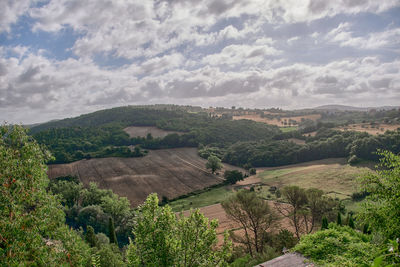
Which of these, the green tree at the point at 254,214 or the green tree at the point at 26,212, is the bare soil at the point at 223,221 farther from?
the green tree at the point at 26,212

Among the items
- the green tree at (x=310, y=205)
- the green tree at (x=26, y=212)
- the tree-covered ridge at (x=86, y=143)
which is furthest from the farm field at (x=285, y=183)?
the tree-covered ridge at (x=86, y=143)

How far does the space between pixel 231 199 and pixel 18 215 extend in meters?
32.6

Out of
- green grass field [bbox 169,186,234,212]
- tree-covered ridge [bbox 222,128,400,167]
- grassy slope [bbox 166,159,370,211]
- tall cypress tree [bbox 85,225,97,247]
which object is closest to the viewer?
tall cypress tree [bbox 85,225,97,247]

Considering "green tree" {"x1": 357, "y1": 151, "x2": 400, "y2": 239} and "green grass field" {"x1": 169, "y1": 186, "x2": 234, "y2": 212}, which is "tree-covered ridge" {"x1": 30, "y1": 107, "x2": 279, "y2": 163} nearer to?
"green grass field" {"x1": 169, "y1": 186, "x2": 234, "y2": 212}

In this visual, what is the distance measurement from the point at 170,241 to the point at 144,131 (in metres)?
149

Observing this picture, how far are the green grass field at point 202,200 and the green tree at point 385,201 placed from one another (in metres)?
52.9

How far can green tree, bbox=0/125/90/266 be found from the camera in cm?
1091

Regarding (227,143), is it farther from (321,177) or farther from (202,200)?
(202,200)

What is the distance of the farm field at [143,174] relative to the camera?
80.1 meters

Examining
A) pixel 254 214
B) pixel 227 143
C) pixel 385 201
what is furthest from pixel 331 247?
pixel 227 143

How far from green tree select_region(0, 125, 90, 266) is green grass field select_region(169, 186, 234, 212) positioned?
54574 mm

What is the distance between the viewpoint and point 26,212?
494 inches

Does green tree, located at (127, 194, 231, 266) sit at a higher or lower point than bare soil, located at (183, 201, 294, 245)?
higher

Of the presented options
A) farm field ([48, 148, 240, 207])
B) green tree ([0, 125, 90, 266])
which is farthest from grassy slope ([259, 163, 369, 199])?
green tree ([0, 125, 90, 266])
